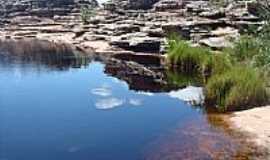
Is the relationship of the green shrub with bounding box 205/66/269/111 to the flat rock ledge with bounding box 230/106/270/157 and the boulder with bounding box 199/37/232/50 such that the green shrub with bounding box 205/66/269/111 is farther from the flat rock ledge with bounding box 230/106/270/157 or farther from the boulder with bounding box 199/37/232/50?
the boulder with bounding box 199/37/232/50

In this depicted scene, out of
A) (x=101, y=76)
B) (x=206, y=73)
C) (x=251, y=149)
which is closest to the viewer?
(x=251, y=149)

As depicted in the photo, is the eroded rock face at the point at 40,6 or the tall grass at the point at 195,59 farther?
the eroded rock face at the point at 40,6

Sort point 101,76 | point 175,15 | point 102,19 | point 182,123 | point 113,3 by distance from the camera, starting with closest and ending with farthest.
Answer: point 182,123 → point 101,76 → point 175,15 → point 102,19 → point 113,3

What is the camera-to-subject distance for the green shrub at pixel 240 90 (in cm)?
1455

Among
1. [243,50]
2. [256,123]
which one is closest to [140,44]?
[243,50]

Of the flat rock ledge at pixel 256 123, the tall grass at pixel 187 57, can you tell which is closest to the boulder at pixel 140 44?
the tall grass at pixel 187 57

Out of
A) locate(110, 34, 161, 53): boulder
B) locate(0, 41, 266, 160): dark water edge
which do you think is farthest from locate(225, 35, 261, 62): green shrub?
locate(110, 34, 161, 53): boulder

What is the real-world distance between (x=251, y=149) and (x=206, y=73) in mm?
9706

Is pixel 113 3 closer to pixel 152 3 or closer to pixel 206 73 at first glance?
pixel 152 3

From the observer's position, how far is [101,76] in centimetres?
2389

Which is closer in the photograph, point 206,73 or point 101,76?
point 206,73

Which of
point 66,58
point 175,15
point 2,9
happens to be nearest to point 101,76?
point 66,58

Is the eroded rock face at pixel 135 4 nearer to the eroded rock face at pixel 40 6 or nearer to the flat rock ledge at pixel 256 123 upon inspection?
the eroded rock face at pixel 40 6

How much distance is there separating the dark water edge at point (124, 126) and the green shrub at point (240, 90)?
2.17 ft
